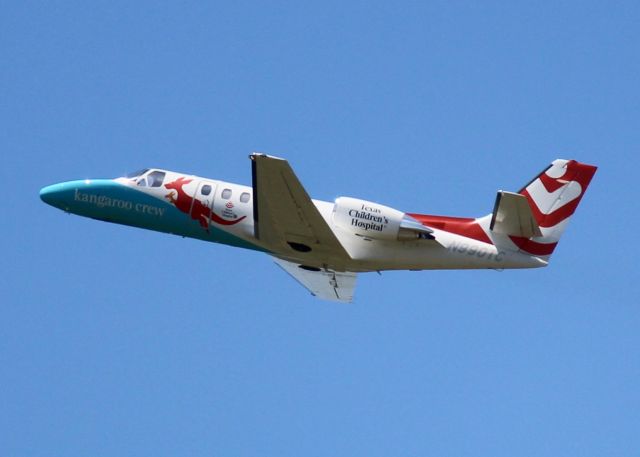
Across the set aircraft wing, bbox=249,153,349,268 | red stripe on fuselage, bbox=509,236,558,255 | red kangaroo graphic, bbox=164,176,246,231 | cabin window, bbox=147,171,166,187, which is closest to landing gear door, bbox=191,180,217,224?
red kangaroo graphic, bbox=164,176,246,231

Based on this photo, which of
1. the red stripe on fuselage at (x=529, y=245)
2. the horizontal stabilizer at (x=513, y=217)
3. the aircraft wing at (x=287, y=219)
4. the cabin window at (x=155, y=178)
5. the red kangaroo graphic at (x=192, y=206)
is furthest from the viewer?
the cabin window at (x=155, y=178)

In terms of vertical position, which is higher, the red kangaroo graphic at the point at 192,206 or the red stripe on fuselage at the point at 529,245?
the red kangaroo graphic at the point at 192,206

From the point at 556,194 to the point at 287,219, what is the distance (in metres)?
9.27

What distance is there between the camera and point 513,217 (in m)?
41.3

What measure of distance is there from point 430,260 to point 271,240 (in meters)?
5.45

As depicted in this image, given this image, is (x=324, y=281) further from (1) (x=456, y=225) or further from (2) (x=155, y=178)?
(2) (x=155, y=178)

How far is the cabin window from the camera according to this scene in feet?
146

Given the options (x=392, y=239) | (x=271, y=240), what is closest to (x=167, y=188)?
(x=271, y=240)

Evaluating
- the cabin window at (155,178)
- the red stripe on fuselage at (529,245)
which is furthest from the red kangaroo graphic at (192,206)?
the red stripe on fuselage at (529,245)

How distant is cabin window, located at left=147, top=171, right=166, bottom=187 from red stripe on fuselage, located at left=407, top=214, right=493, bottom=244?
908 centimetres

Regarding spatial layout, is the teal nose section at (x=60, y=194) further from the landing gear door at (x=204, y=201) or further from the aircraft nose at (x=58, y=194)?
the landing gear door at (x=204, y=201)

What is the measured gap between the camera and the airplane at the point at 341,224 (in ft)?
135

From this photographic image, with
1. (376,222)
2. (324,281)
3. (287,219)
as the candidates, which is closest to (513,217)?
(376,222)

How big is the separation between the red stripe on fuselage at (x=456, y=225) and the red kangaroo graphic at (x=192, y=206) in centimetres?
650
